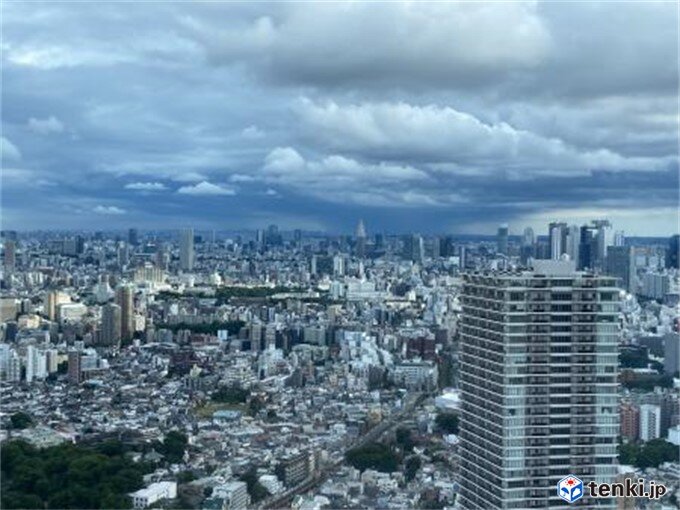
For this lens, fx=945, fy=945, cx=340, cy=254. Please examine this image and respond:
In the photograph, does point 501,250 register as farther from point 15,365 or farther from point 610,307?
point 15,365

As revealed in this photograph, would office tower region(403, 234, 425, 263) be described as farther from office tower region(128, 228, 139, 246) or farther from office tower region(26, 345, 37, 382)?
office tower region(26, 345, 37, 382)

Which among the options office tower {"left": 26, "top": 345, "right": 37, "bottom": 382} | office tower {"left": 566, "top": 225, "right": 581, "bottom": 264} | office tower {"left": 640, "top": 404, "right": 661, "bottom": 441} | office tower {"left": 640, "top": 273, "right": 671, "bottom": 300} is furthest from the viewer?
office tower {"left": 26, "top": 345, "right": 37, "bottom": 382}

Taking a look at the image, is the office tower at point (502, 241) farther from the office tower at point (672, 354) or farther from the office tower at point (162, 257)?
the office tower at point (162, 257)

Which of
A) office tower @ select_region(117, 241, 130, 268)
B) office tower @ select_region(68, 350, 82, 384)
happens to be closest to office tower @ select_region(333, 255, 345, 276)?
office tower @ select_region(117, 241, 130, 268)

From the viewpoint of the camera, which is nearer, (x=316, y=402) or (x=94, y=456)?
(x=94, y=456)

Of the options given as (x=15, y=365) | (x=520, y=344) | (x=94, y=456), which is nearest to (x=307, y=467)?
(x=94, y=456)

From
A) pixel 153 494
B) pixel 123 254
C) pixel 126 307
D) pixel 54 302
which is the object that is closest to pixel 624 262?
pixel 153 494
